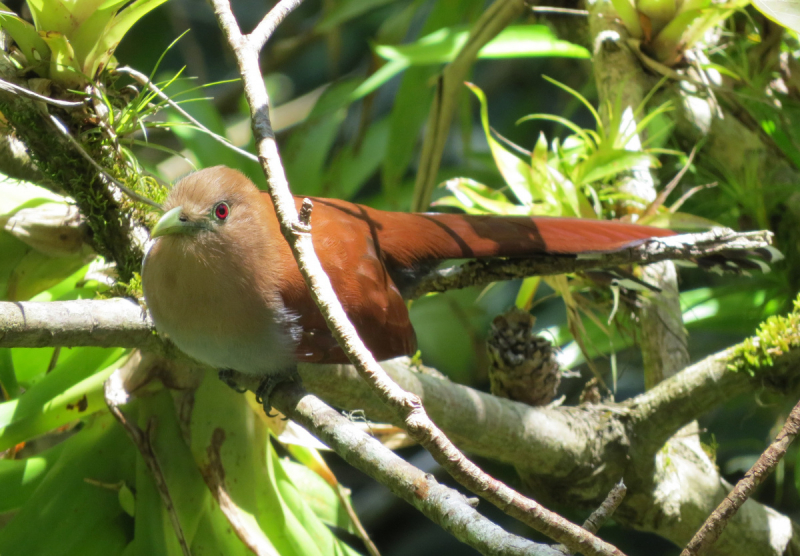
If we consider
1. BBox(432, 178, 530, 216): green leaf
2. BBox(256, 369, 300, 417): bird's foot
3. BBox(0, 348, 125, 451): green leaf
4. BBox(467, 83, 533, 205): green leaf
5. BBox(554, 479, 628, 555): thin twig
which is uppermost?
BBox(554, 479, 628, 555): thin twig

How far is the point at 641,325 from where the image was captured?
5.86ft

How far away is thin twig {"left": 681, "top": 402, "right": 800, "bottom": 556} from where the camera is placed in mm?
669

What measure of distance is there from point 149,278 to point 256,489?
1.81 feet

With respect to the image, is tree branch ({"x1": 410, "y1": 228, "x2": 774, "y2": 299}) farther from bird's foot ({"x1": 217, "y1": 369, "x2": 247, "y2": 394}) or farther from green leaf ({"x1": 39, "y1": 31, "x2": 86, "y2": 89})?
green leaf ({"x1": 39, "y1": 31, "x2": 86, "y2": 89})

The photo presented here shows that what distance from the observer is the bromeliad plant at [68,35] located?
3.79ft

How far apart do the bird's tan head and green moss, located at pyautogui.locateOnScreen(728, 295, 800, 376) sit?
1140 mm

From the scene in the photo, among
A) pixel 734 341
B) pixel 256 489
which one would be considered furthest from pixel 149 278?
pixel 734 341

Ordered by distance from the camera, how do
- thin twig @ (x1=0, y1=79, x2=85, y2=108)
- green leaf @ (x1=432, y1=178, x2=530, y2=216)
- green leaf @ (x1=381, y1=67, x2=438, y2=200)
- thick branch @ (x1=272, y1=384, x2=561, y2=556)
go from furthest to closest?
1. green leaf @ (x1=381, y1=67, x2=438, y2=200)
2. green leaf @ (x1=432, y1=178, x2=530, y2=216)
3. thin twig @ (x1=0, y1=79, x2=85, y2=108)
4. thick branch @ (x1=272, y1=384, x2=561, y2=556)

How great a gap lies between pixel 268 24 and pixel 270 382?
0.70 m

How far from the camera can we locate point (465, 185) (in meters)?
1.89

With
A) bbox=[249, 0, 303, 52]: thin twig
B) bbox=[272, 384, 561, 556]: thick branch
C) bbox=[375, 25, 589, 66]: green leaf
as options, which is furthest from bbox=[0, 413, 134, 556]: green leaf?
bbox=[375, 25, 589, 66]: green leaf

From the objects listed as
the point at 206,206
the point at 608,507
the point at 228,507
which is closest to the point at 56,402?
the point at 228,507

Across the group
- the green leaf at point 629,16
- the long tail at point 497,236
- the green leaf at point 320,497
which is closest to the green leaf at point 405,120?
the green leaf at point 629,16

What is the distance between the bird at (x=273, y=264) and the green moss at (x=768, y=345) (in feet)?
1.07
